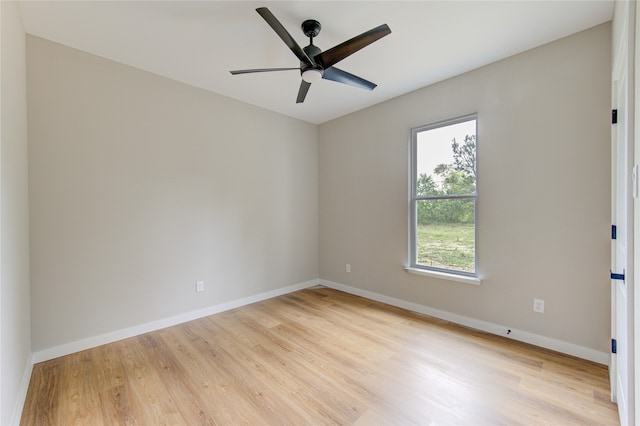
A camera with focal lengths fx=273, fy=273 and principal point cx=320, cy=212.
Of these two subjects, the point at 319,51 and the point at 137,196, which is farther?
the point at 137,196

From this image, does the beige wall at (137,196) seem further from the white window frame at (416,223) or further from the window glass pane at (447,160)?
the window glass pane at (447,160)

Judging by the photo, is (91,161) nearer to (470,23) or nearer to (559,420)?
(470,23)

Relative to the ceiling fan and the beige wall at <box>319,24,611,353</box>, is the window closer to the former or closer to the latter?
the beige wall at <box>319,24,611,353</box>

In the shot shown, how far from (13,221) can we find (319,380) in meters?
2.31

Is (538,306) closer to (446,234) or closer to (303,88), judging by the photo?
(446,234)

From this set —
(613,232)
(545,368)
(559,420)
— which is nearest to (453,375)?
(559,420)

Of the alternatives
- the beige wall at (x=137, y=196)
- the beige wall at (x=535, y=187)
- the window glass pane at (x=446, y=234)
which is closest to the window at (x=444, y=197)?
the window glass pane at (x=446, y=234)

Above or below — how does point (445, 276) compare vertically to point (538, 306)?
above

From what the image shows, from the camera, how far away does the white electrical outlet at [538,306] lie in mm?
2461

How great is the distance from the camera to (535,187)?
2.49 meters

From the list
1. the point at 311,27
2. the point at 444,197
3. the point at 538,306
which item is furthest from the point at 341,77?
the point at 538,306

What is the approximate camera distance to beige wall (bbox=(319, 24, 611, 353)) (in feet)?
7.27

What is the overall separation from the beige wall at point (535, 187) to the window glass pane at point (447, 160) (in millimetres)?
140

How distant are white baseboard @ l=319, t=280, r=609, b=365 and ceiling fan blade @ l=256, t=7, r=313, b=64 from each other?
115 inches
